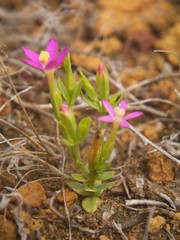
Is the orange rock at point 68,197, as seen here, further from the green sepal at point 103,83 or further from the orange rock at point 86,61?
the orange rock at point 86,61

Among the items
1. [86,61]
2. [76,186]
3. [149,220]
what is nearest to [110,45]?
[86,61]

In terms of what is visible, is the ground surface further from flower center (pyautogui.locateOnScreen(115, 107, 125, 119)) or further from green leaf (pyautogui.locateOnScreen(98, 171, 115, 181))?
flower center (pyautogui.locateOnScreen(115, 107, 125, 119))

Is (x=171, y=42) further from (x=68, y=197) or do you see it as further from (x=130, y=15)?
(x=68, y=197)

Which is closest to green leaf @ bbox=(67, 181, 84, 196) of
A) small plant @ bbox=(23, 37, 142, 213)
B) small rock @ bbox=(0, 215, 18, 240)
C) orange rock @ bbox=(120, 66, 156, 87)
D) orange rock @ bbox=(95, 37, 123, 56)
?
small plant @ bbox=(23, 37, 142, 213)

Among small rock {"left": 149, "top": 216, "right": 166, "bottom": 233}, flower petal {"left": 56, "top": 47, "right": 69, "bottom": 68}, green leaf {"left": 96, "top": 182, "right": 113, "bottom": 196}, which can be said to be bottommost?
small rock {"left": 149, "top": 216, "right": 166, "bottom": 233}

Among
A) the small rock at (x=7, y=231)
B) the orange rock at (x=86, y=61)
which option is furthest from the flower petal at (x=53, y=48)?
the orange rock at (x=86, y=61)

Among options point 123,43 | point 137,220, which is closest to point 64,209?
point 137,220

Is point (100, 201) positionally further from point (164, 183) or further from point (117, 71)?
point (117, 71)
